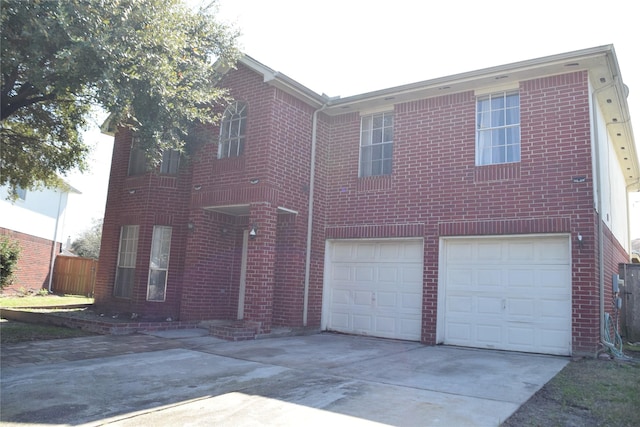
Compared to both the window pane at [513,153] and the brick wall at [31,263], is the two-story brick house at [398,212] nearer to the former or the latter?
the window pane at [513,153]

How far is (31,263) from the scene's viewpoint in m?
22.6

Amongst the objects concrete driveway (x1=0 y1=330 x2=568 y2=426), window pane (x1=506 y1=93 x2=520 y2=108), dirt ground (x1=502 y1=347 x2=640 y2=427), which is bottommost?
concrete driveway (x1=0 y1=330 x2=568 y2=426)

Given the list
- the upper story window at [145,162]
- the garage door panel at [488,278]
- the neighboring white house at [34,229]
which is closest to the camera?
the garage door panel at [488,278]

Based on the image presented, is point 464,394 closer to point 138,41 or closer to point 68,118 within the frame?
point 138,41

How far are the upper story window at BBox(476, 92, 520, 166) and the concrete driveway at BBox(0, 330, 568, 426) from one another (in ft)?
13.6

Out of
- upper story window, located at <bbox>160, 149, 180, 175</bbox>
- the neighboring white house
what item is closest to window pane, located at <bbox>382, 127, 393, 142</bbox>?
upper story window, located at <bbox>160, 149, 180, 175</bbox>

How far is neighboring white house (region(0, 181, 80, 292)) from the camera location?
21531 millimetres

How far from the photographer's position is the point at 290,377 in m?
6.61

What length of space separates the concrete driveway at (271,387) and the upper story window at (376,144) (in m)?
4.72

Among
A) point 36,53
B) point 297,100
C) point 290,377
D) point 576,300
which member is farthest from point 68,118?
point 576,300

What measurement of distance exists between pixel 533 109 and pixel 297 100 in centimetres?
542

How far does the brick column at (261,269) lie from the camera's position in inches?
414

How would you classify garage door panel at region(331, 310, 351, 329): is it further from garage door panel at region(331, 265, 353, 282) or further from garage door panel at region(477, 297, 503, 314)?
garage door panel at region(477, 297, 503, 314)

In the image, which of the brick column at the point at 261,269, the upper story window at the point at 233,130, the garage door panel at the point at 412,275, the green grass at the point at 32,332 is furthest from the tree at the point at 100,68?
the garage door panel at the point at 412,275
